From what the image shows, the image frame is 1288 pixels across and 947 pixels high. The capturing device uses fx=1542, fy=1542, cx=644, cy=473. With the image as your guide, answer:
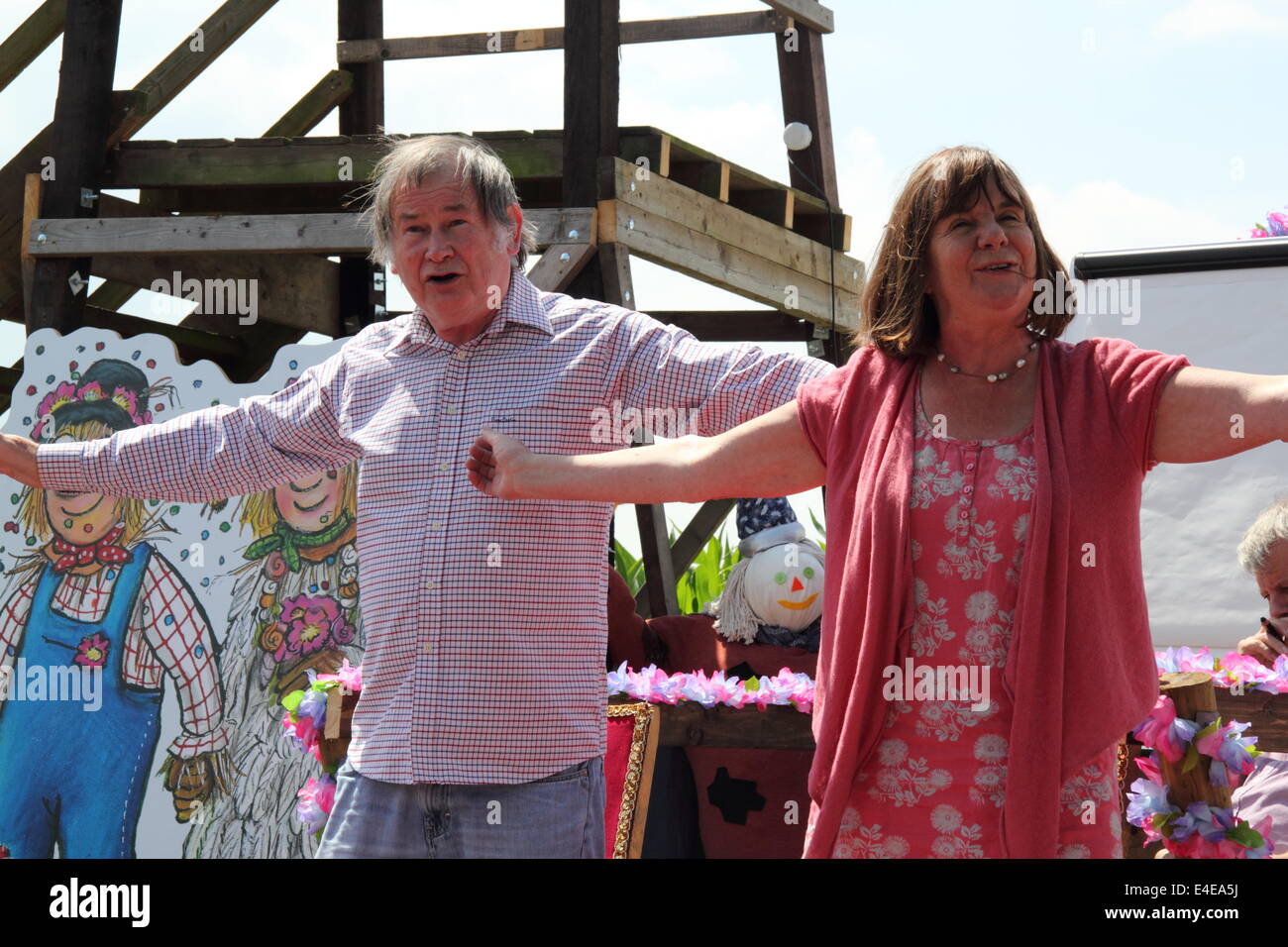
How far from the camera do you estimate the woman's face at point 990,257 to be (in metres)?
2.25

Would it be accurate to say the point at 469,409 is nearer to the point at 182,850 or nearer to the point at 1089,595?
the point at 1089,595

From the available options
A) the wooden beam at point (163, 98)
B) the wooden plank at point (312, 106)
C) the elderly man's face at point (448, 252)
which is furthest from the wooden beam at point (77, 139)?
the elderly man's face at point (448, 252)

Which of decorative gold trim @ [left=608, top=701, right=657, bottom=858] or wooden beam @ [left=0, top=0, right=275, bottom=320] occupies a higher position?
wooden beam @ [left=0, top=0, right=275, bottom=320]

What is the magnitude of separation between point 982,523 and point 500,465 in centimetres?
88

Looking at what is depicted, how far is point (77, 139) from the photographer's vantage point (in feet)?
23.3

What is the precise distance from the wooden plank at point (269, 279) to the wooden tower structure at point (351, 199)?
0.01 meters

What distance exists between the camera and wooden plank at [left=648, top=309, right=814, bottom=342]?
8.51 meters

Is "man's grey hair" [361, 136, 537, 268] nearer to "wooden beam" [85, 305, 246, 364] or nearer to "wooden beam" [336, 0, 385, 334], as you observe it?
"wooden beam" [85, 305, 246, 364]

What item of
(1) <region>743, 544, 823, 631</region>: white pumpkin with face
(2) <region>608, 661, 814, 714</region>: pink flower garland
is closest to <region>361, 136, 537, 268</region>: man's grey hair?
(2) <region>608, 661, 814, 714</region>: pink flower garland

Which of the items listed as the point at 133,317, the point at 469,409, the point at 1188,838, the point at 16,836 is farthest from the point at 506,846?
the point at 133,317

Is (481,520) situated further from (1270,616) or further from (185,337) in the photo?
(185,337)

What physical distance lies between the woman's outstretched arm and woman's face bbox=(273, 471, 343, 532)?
354cm

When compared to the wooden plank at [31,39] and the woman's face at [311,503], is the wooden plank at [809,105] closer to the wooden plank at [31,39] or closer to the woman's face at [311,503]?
the woman's face at [311,503]

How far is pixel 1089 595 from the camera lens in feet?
6.87
